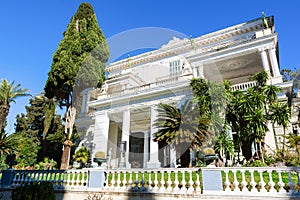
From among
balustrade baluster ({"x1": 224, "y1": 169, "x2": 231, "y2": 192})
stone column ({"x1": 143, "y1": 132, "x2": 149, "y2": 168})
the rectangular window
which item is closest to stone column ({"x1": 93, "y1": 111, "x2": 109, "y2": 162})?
stone column ({"x1": 143, "y1": 132, "x2": 149, "y2": 168})

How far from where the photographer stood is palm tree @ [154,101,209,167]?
8.88 m

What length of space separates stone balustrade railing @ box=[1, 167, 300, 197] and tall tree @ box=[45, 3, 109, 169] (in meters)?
7.33

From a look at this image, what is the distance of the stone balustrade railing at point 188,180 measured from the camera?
5156mm

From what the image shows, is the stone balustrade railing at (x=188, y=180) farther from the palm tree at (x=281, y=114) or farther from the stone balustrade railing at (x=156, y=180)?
the palm tree at (x=281, y=114)

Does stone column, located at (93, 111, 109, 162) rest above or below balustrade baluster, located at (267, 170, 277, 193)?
above

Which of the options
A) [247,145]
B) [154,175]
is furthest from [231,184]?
[247,145]

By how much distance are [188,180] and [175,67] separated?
13.3 metres

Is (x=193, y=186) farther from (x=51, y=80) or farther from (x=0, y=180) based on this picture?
(x=51, y=80)

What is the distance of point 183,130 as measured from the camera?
29.5ft

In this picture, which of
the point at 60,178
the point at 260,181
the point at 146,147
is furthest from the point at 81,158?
the point at 260,181

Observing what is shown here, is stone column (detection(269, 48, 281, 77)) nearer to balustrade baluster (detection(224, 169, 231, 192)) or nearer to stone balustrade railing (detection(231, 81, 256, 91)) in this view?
stone balustrade railing (detection(231, 81, 256, 91))

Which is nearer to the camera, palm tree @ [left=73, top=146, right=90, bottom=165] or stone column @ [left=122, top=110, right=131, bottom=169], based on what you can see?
palm tree @ [left=73, top=146, right=90, bottom=165]

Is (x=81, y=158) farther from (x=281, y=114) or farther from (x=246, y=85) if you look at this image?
(x=281, y=114)

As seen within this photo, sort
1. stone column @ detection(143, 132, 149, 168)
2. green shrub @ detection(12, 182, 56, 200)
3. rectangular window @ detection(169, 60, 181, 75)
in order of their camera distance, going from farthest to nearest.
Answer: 1. rectangular window @ detection(169, 60, 181, 75)
2. stone column @ detection(143, 132, 149, 168)
3. green shrub @ detection(12, 182, 56, 200)
